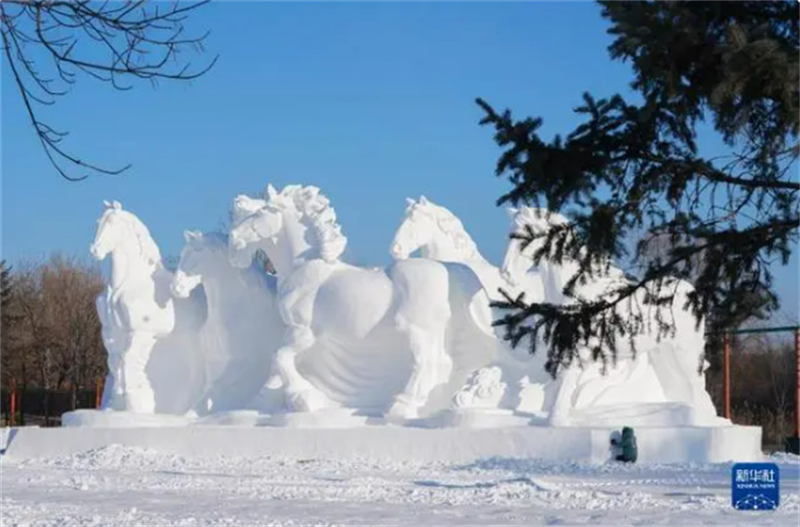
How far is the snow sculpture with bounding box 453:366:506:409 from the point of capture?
18.5m

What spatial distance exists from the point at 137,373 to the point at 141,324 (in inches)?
34.2

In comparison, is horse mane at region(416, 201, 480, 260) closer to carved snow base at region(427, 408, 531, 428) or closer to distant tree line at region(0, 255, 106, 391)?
carved snow base at region(427, 408, 531, 428)

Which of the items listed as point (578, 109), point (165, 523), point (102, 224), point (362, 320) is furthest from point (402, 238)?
point (578, 109)

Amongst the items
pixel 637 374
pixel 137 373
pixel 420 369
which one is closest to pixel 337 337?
pixel 420 369

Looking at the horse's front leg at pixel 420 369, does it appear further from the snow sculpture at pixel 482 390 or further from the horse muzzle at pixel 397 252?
the horse muzzle at pixel 397 252

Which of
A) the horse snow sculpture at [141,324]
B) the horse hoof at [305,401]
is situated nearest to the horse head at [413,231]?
the horse hoof at [305,401]

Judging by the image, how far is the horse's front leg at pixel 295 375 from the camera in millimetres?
19156

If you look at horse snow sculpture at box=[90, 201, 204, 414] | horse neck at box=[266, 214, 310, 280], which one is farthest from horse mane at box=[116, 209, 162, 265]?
horse neck at box=[266, 214, 310, 280]

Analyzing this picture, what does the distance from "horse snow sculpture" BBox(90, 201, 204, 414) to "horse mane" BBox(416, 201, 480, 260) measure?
161 inches

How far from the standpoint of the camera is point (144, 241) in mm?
20500

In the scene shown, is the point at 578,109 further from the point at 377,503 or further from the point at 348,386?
the point at 348,386

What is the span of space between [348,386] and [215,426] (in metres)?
2.05

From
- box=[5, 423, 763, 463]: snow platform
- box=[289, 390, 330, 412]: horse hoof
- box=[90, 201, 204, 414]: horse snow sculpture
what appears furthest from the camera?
box=[90, 201, 204, 414]: horse snow sculpture

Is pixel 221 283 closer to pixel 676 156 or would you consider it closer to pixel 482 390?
pixel 482 390
